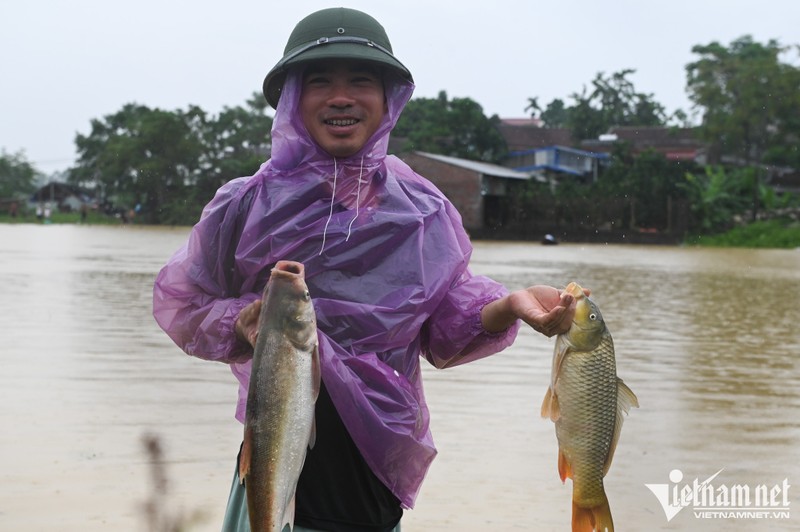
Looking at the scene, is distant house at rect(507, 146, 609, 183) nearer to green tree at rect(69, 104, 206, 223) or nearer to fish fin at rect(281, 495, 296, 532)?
green tree at rect(69, 104, 206, 223)

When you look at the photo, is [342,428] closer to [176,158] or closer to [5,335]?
[5,335]

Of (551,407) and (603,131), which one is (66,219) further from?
(551,407)

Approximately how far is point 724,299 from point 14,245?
62.8ft

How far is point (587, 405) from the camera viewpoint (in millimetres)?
2107

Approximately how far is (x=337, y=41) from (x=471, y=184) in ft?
140

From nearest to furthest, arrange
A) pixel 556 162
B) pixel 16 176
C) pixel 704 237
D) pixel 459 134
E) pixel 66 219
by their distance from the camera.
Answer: pixel 704 237 → pixel 459 134 → pixel 556 162 → pixel 66 219 → pixel 16 176

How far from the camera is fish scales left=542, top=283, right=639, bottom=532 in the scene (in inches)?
82.2

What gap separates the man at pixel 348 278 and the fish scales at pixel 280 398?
0.65ft

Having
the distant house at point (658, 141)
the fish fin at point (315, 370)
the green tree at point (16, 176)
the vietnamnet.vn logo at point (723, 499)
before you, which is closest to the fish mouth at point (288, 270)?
the fish fin at point (315, 370)

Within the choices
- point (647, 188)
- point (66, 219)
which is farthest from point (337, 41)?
point (66, 219)

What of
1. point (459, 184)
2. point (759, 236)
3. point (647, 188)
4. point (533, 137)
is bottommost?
point (759, 236)

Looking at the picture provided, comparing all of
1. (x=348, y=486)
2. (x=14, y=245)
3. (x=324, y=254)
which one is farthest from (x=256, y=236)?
(x=14, y=245)

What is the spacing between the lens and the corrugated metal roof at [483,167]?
45.2 m

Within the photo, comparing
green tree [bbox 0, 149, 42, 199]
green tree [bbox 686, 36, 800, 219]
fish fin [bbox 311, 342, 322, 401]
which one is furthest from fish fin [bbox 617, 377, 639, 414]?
green tree [bbox 0, 149, 42, 199]
